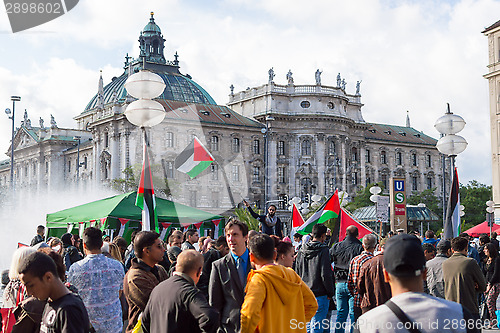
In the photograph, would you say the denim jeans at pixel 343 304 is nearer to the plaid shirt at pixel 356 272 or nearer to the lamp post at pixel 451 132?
the plaid shirt at pixel 356 272

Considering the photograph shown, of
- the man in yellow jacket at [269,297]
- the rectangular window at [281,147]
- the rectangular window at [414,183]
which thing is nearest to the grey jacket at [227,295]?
the man in yellow jacket at [269,297]

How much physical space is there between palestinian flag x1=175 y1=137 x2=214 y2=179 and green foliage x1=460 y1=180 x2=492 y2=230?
65.2 metres

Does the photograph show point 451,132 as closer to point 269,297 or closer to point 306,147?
point 269,297

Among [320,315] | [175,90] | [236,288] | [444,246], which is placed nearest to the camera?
[236,288]

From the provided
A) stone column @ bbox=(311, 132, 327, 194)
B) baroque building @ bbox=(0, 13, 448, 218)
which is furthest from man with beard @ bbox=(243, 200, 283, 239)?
stone column @ bbox=(311, 132, 327, 194)

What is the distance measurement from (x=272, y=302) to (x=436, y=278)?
3.71 metres

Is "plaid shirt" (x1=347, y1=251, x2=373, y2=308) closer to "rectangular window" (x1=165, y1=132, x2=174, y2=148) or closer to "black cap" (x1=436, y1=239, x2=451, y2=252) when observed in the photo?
"black cap" (x1=436, y1=239, x2=451, y2=252)

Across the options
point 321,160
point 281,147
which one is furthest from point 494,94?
point 281,147

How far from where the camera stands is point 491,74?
155 feet

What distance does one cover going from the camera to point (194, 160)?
1437 cm

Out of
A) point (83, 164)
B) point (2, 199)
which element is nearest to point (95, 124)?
point (83, 164)

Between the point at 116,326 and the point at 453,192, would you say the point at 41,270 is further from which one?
the point at 453,192

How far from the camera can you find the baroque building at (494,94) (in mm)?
46156

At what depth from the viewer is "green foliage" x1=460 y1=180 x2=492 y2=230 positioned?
7669cm
